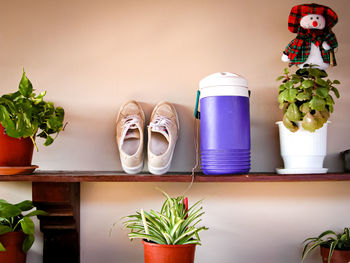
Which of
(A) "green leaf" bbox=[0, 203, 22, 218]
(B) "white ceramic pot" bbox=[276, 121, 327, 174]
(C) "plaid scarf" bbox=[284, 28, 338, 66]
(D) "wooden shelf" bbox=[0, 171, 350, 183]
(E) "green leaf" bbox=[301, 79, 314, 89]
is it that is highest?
(C) "plaid scarf" bbox=[284, 28, 338, 66]

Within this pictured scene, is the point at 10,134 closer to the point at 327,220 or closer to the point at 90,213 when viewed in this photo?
the point at 90,213

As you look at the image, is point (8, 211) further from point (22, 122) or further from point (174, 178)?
point (174, 178)

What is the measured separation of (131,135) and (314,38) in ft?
2.69

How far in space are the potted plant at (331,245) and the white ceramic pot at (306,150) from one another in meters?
0.29

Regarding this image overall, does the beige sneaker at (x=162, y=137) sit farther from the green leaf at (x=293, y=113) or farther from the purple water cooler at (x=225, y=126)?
the green leaf at (x=293, y=113)

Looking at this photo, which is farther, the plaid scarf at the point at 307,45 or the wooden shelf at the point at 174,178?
the plaid scarf at the point at 307,45

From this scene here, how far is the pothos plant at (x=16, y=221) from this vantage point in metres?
1.44

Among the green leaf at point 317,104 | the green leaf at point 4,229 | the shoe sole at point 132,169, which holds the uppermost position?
the green leaf at point 317,104

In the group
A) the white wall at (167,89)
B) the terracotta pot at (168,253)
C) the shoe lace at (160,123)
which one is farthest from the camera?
the white wall at (167,89)

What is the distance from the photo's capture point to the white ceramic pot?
1460 millimetres

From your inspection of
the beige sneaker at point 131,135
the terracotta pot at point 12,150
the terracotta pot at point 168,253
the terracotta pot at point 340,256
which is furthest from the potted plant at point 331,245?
the terracotta pot at point 12,150

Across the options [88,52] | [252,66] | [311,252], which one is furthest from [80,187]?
[311,252]

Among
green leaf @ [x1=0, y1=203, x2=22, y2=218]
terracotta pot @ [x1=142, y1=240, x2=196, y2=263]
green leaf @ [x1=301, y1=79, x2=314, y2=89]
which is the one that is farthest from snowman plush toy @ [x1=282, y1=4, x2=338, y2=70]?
green leaf @ [x1=0, y1=203, x2=22, y2=218]

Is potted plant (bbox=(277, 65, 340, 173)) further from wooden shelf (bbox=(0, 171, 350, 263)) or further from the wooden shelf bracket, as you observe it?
the wooden shelf bracket
